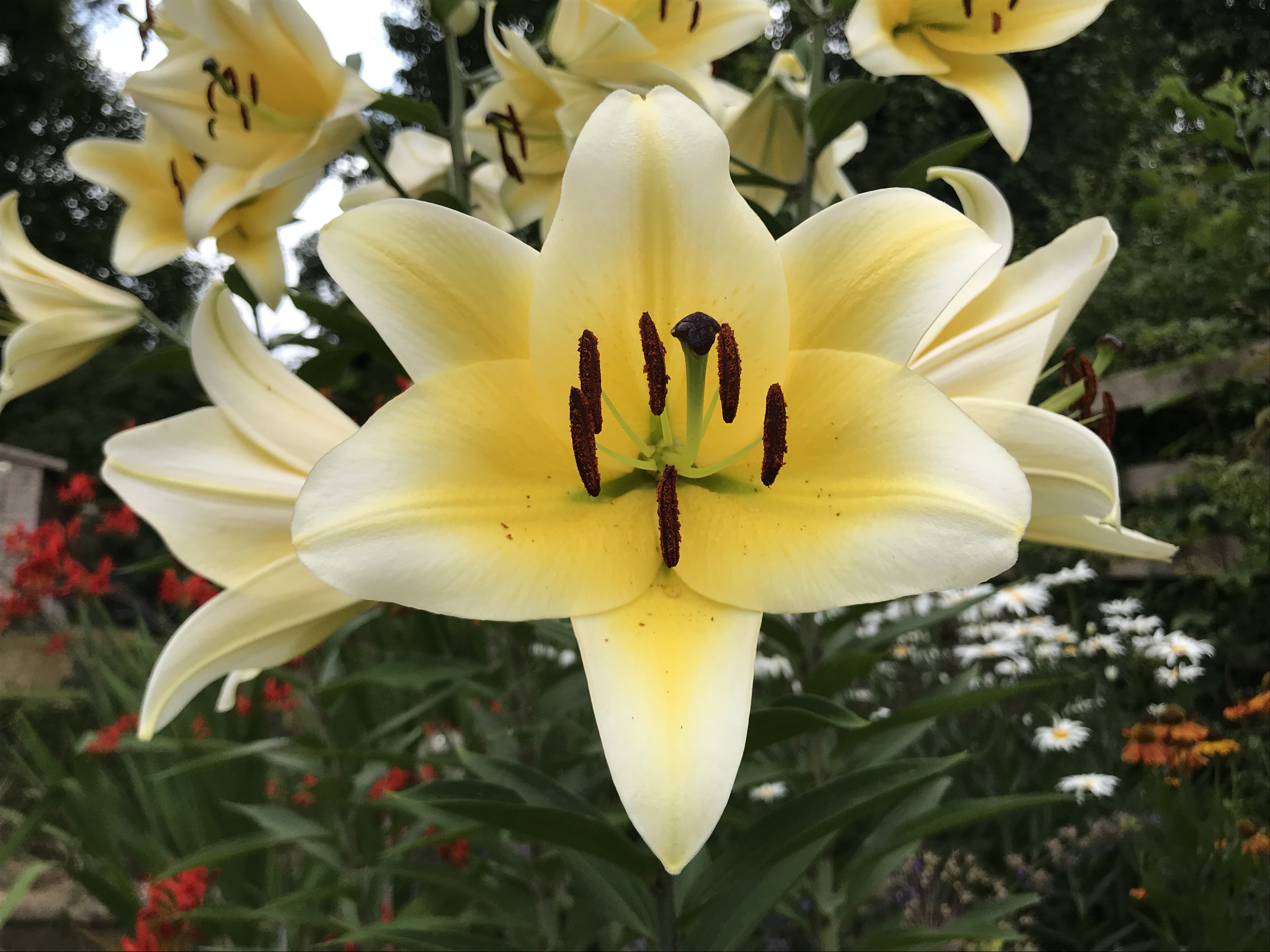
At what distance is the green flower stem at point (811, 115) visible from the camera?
0.75 meters

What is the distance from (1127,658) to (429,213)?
2579mm

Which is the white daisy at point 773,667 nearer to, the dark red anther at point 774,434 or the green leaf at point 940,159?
the green leaf at point 940,159

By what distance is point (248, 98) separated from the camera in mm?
716

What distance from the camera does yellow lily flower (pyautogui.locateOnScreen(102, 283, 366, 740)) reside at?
47 cm

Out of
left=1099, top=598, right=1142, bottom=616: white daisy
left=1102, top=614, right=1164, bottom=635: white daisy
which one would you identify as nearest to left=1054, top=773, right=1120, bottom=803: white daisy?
left=1102, top=614, right=1164, bottom=635: white daisy

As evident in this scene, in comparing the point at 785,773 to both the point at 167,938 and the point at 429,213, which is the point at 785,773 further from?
the point at 167,938

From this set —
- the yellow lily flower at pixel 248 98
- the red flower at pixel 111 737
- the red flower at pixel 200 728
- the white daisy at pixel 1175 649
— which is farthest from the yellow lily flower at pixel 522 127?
the white daisy at pixel 1175 649

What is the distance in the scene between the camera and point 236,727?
4.77 feet

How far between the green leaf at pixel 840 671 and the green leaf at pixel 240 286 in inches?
23.5

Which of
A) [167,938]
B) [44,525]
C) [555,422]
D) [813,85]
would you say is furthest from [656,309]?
[44,525]

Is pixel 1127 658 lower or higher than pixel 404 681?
lower

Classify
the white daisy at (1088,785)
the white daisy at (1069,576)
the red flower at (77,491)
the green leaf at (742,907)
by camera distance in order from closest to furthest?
the green leaf at (742,907), the white daisy at (1088,785), the red flower at (77,491), the white daisy at (1069,576)

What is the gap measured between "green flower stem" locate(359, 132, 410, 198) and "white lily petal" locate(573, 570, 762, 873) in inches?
20.8

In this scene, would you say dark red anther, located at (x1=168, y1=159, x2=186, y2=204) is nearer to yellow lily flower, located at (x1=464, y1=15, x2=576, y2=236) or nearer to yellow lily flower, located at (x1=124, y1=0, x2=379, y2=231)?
yellow lily flower, located at (x1=124, y1=0, x2=379, y2=231)
